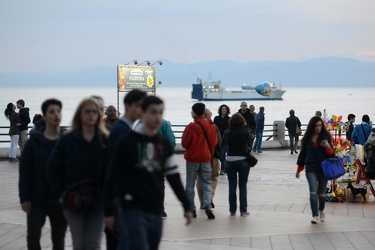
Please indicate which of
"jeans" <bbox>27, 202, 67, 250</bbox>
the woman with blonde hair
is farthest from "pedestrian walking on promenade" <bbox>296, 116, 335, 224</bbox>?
the woman with blonde hair

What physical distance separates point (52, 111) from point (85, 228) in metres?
1.17

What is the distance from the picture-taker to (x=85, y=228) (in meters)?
7.18

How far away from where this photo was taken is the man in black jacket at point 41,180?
7.79 m

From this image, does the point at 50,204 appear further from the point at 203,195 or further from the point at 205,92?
the point at 205,92

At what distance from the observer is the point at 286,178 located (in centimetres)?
2033

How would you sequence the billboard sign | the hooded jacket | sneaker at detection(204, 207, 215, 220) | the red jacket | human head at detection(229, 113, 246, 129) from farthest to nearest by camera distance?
the billboard sign, the hooded jacket, human head at detection(229, 113, 246, 129), the red jacket, sneaker at detection(204, 207, 215, 220)

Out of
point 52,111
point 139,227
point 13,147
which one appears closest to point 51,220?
point 52,111

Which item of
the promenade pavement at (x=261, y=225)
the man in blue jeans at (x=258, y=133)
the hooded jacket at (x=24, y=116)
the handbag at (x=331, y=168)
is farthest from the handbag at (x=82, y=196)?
the man in blue jeans at (x=258, y=133)

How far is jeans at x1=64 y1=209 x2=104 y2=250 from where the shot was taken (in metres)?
7.14

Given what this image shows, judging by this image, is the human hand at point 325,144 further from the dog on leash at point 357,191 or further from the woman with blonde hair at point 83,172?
the woman with blonde hair at point 83,172

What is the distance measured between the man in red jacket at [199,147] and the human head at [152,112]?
6.76 m

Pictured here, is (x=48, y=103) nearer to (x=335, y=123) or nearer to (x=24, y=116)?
(x=335, y=123)

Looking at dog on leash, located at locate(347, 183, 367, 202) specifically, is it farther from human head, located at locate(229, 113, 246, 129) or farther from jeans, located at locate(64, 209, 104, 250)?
jeans, located at locate(64, 209, 104, 250)

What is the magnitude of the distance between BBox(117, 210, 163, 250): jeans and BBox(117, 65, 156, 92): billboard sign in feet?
156
